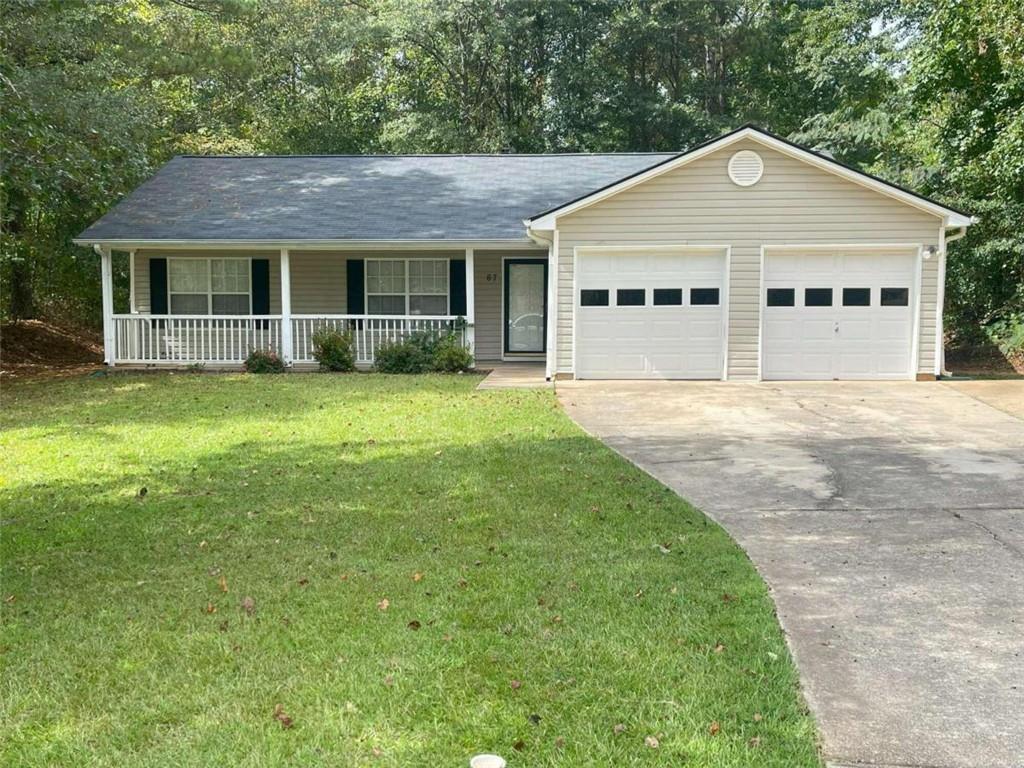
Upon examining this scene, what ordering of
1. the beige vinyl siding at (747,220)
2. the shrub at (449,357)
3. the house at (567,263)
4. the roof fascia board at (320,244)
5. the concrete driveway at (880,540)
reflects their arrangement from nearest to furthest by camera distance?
the concrete driveway at (880,540) → the beige vinyl siding at (747,220) → the house at (567,263) → the shrub at (449,357) → the roof fascia board at (320,244)

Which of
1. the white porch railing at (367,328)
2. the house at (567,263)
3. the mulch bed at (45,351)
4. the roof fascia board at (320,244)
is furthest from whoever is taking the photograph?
the mulch bed at (45,351)

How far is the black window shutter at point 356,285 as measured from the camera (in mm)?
16203

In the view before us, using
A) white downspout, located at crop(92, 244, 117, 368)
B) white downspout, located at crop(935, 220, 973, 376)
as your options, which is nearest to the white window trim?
white downspout, located at crop(92, 244, 117, 368)

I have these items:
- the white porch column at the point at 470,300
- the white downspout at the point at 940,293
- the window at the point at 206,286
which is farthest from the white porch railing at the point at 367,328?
the white downspout at the point at 940,293

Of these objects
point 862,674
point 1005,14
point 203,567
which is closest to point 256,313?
point 203,567

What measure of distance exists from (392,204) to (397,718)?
1407 cm

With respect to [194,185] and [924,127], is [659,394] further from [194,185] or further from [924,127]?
[194,185]

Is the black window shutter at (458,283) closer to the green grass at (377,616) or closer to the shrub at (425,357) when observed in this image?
the shrub at (425,357)

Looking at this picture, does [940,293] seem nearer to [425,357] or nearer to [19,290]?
[425,357]

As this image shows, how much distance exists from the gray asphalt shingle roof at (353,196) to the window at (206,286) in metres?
1.04

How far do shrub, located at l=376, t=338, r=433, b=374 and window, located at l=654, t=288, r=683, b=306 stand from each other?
13.1ft

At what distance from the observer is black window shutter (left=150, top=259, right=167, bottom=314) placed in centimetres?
1611

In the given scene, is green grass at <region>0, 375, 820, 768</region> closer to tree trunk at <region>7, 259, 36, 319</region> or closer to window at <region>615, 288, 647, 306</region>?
window at <region>615, 288, 647, 306</region>

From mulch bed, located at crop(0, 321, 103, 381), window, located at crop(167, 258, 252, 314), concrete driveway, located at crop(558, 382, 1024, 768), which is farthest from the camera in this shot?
window, located at crop(167, 258, 252, 314)
